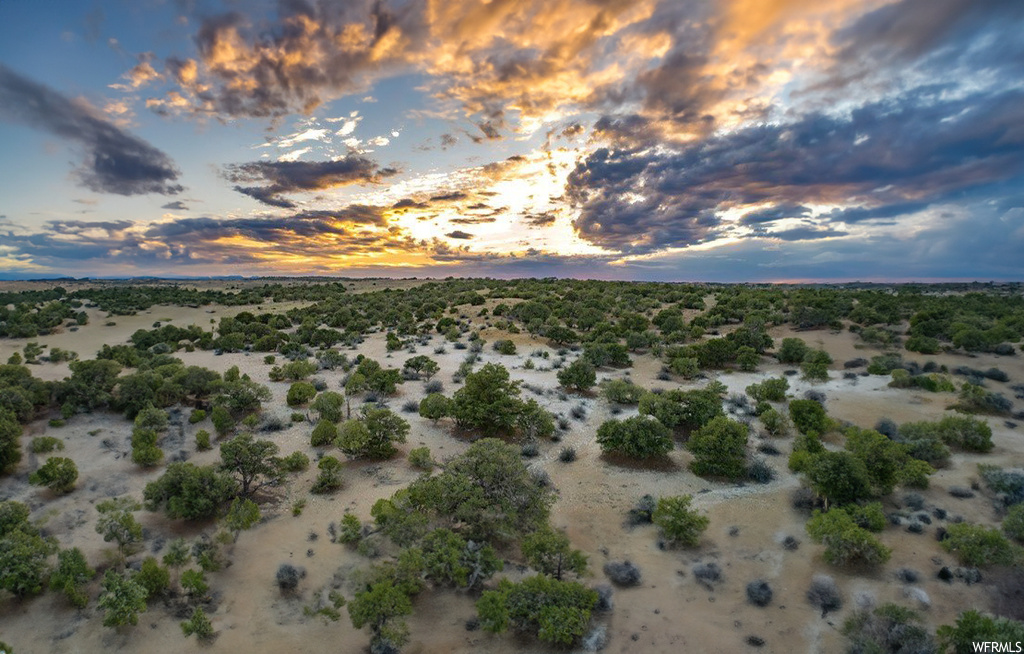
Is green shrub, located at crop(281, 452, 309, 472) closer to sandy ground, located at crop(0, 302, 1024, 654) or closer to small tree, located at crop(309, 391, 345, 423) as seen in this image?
sandy ground, located at crop(0, 302, 1024, 654)

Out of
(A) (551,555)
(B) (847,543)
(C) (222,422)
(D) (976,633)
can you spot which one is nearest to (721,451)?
(B) (847,543)

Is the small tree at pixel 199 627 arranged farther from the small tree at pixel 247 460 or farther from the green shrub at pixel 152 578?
the small tree at pixel 247 460

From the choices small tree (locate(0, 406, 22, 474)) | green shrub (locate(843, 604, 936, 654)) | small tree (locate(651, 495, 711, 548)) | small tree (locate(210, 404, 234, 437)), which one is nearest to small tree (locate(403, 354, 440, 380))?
small tree (locate(210, 404, 234, 437))

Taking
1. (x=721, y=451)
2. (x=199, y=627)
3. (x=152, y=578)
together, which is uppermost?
(x=721, y=451)

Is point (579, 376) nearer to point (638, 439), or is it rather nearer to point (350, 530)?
point (638, 439)

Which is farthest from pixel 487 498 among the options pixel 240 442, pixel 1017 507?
pixel 1017 507

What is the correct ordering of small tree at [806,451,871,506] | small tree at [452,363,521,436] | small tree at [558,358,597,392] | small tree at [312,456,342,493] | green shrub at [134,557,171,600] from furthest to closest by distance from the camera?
1. small tree at [558,358,597,392]
2. small tree at [452,363,521,436]
3. small tree at [312,456,342,493]
4. small tree at [806,451,871,506]
5. green shrub at [134,557,171,600]
